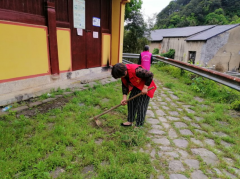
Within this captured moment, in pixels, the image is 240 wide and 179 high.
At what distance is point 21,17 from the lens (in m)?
3.81

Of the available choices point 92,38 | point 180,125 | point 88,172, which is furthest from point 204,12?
point 88,172

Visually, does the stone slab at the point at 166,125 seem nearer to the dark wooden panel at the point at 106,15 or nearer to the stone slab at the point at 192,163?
the stone slab at the point at 192,163

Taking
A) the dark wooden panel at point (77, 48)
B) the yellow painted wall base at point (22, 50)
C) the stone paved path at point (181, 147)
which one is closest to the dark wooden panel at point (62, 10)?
the dark wooden panel at point (77, 48)

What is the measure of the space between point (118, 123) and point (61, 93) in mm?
2189

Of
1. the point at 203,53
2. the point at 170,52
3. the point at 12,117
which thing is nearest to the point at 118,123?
the point at 12,117

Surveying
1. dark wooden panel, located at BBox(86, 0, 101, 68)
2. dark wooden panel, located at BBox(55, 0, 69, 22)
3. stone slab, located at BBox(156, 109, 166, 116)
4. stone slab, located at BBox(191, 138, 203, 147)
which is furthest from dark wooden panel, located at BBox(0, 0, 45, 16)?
stone slab, located at BBox(191, 138, 203, 147)

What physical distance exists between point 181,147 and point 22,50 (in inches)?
161

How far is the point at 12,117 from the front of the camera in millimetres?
3209

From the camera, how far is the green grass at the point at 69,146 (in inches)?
81.7

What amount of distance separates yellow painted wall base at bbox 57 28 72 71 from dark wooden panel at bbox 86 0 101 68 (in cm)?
90

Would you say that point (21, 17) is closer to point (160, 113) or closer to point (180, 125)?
point (160, 113)

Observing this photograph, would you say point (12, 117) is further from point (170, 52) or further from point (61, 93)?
point (170, 52)

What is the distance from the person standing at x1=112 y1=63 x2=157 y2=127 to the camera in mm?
2594

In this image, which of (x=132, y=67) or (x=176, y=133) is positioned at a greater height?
(x=132, y=67)
